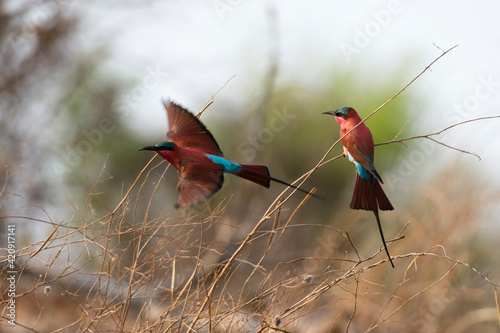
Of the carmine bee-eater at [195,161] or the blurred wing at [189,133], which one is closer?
the carmine bee-eater at [195,161]

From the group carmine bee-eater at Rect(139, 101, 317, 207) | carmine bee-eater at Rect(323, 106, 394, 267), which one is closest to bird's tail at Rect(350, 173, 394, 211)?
carmine bee-eater at Rect(323, 106, 394, 267)

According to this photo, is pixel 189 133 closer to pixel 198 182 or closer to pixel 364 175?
pixel 198 182

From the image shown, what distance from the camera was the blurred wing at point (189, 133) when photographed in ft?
3.22

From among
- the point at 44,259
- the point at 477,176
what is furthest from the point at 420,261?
the point at 44,259

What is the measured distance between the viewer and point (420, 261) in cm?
320

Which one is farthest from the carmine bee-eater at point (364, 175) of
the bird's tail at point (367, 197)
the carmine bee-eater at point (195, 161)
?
the carmine bee-eater at point (195, 161)

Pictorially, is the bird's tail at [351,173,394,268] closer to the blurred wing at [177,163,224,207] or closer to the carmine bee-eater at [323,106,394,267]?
the carmine bee-eater at [323,106,394,267]

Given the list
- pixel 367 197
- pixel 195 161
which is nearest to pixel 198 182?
pixel 195 161

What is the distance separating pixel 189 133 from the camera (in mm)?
994

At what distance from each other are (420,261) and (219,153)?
8.02 ft

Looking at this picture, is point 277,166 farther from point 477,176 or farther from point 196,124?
point 196,124

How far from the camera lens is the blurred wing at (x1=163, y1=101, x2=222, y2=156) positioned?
982 mm

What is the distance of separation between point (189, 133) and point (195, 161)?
7 cm

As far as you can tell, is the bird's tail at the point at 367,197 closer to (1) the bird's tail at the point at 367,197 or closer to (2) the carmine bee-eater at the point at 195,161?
(1) the bird's tail at the point at 367,197
